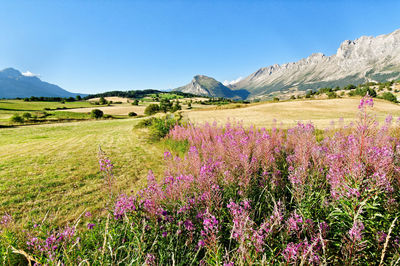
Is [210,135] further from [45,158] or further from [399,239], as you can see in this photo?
[45,158]

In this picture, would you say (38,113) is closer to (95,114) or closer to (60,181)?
(95,114)

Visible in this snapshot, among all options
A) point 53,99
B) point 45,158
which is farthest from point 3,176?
point 53,99

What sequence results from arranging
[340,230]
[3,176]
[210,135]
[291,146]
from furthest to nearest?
[210,135], [3,176], [291,146], [340,230]

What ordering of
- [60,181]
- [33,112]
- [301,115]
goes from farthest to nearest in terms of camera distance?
[33,112], [301,115], [60,181]

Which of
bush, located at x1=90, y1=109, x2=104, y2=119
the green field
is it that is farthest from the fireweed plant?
bush, located at x1=90, y1=109, x2=104, y2=119

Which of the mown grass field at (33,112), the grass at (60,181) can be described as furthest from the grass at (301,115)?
the mown grass field at (33,112)

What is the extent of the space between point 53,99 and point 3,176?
145509 mm

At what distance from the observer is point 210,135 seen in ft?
29.8

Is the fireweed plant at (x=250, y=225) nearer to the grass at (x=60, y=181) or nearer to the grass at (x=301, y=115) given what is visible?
the grass at (x=60, y=181)

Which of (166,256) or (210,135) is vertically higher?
(210,135)

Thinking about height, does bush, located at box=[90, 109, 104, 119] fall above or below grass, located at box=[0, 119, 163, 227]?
above

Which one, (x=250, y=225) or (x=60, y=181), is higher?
(x=250, y=225)

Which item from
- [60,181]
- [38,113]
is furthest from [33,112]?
[60,181]

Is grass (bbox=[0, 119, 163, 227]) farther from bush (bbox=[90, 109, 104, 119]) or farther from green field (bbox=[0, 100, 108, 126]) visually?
bush (bbox=[90, 109, 104, 119])
